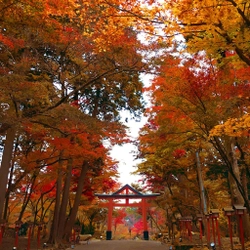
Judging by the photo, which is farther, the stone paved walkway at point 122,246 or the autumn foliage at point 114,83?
the stone paved walkway at point 122,246

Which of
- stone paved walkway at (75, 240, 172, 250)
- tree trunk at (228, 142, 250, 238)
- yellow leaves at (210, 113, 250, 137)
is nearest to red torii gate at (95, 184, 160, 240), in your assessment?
stone paved walkway at (75, 240, 172, 250)

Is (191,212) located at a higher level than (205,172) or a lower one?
lower

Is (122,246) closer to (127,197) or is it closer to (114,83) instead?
(114,83)

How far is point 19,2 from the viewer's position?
516 cm

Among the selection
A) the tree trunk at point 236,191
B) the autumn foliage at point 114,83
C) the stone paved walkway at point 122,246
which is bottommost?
the stone paved walkway at point 122,246

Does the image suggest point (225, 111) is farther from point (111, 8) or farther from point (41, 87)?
point (41, 87)

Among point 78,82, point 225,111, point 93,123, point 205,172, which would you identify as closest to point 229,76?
point 225,111

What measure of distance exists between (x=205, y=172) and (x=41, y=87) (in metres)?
9.65

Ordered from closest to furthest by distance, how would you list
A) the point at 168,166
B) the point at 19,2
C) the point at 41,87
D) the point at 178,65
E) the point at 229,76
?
the point at 19,2
the point at 41,87
the point at 229,76
the point at 178,65
the point at 168,166

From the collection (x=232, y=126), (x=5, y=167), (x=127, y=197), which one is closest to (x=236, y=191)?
(x=232, y=126)

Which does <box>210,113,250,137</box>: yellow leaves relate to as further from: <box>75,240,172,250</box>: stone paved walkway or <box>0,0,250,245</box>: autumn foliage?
<box>75,240,172,250</box>: stone paved walkway

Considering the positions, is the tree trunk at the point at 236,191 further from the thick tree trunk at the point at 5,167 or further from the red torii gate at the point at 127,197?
the red torii gate at the point at 127,197

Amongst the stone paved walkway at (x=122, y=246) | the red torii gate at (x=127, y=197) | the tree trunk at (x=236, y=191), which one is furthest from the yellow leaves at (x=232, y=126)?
the red torii gate at (x=127, y=197)

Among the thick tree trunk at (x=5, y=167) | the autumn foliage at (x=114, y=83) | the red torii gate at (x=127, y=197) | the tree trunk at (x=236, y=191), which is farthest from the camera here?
the red torii gate at (x=127, y=197)
